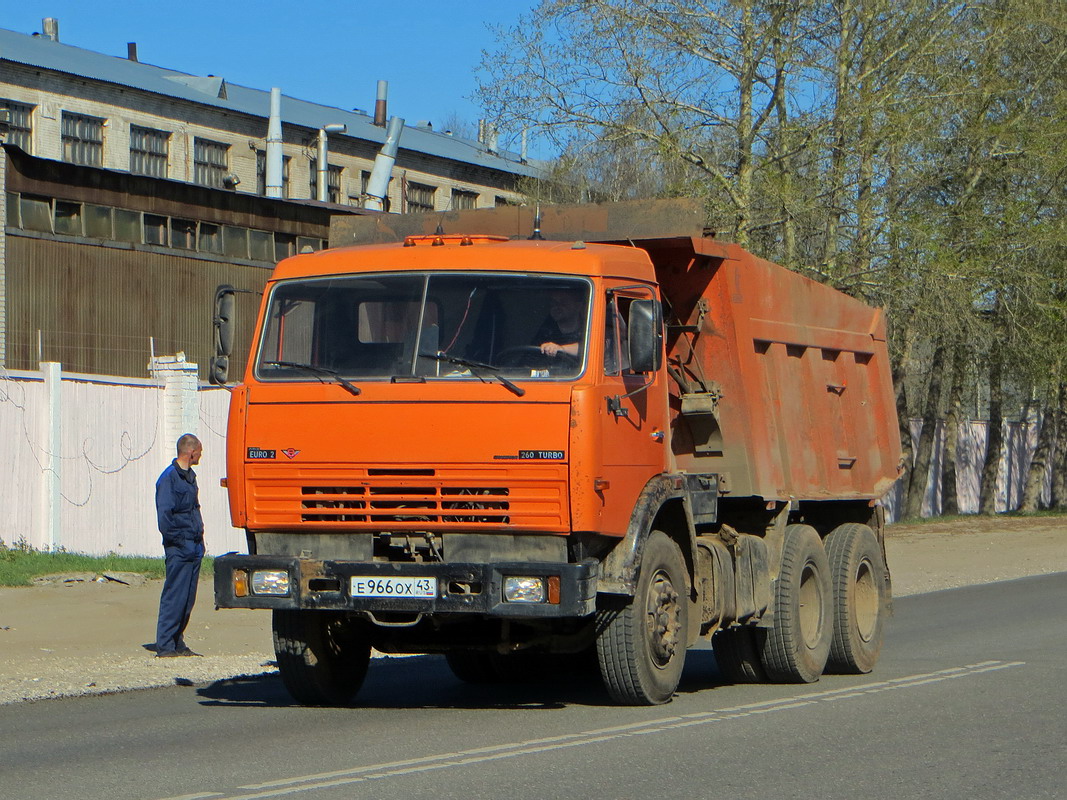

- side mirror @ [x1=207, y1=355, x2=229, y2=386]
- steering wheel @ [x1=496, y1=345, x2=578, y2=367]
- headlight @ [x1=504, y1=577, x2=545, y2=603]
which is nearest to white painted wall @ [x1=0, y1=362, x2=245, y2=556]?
side mirror @ [x1=207, y1=355, x2=229, y2=386]

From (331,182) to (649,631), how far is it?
5552 cm

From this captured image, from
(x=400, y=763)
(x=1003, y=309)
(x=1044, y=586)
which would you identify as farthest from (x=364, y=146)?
(x=400, y=763)

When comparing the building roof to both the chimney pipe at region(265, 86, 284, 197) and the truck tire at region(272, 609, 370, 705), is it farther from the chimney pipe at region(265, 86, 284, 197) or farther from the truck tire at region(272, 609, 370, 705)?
the truck tire at region(272, 609, 370, 705)

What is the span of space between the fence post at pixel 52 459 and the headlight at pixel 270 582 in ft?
32.7

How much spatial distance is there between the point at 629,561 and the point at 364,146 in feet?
187

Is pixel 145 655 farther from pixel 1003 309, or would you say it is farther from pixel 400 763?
pixel 1003 309

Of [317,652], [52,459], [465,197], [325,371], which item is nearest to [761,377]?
[325,371]

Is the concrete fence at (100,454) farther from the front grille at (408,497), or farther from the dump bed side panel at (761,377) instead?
the front grille at (408,497)

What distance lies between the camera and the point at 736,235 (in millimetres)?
24000

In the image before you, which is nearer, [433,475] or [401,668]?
[433,475]

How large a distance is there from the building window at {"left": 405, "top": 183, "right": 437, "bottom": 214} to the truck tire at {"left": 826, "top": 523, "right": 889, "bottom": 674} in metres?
52.9

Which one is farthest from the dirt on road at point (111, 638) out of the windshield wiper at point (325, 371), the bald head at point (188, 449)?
the windshield wiper at point (325, 371)

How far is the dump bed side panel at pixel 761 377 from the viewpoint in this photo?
10.6 m

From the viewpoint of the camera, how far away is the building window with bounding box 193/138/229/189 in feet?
191
